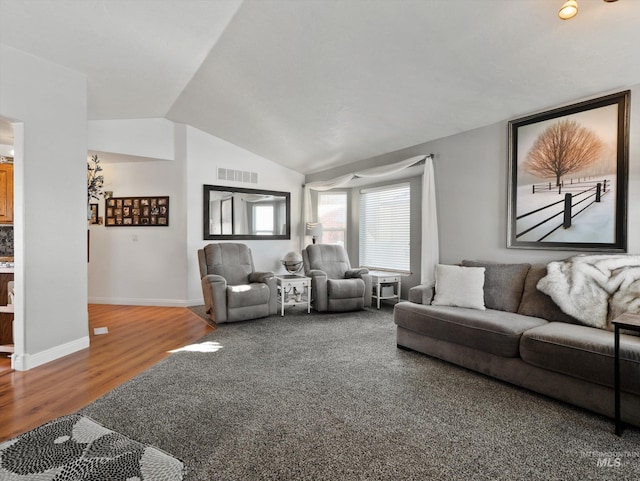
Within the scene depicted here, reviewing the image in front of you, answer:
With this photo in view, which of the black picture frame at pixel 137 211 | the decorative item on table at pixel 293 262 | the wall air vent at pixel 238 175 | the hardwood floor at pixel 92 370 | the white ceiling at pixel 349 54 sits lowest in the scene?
the hardwood floor at pixel 92 370

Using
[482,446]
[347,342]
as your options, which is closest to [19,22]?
[347,342]

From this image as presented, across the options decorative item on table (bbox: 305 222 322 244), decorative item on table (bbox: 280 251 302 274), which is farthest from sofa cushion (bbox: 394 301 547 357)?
decorative item on table (bbox: 305 222 322 244)

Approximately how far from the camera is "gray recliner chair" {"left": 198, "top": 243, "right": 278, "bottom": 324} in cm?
444

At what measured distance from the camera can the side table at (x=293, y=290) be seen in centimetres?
503

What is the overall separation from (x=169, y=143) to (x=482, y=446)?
18.7ft

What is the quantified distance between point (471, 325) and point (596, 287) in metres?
0.99

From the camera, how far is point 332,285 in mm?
5043

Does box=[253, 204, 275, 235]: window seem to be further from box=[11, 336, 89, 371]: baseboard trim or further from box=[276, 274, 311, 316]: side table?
box=[11, 336, 89, 371]: baseboard trim

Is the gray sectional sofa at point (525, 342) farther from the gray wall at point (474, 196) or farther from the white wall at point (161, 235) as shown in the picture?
the white wall at point (161, 235)

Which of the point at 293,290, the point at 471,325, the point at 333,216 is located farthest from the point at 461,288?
the point at 333,216

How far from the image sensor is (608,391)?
213 cm

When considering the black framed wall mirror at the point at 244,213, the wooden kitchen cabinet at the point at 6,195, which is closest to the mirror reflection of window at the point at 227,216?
the black framed wall mirror at the point at 244,213

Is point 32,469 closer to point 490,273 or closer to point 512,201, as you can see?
point 490,273

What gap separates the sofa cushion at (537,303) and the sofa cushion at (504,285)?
56 mm
